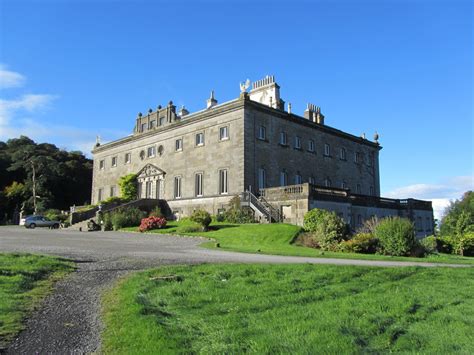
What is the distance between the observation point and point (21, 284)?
30.5 ft

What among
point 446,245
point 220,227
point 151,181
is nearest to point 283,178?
point 220,227

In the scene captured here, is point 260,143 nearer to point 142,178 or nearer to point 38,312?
point 142,178

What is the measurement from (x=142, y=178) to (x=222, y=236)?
23640 millimetres

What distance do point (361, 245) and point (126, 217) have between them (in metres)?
20.5

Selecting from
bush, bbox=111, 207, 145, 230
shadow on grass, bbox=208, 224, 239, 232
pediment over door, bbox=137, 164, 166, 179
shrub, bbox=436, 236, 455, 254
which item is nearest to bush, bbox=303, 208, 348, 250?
shadow on grass, bbox=208, 224, 239, 232

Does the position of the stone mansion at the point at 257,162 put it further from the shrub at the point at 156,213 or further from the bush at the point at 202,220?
the bush at the point at 202,220

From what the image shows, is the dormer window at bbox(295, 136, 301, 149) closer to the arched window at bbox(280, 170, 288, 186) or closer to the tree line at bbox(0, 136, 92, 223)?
the arched window at bbox(280, 170, 288, 186)

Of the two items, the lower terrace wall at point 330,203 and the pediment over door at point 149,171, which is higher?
the pediment over door at point 149,171

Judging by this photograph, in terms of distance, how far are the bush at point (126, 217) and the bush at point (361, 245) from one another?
63.3ft

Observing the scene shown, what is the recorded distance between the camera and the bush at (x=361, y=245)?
71.5 ft

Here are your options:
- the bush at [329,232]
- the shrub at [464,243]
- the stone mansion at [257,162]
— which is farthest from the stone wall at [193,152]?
the shrub at [464,243]

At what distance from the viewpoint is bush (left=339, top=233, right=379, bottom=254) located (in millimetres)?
21786

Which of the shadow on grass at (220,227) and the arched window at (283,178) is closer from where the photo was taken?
the shadow on grass at (220,227)

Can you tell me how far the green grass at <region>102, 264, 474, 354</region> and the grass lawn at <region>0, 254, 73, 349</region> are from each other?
1.39 metres
